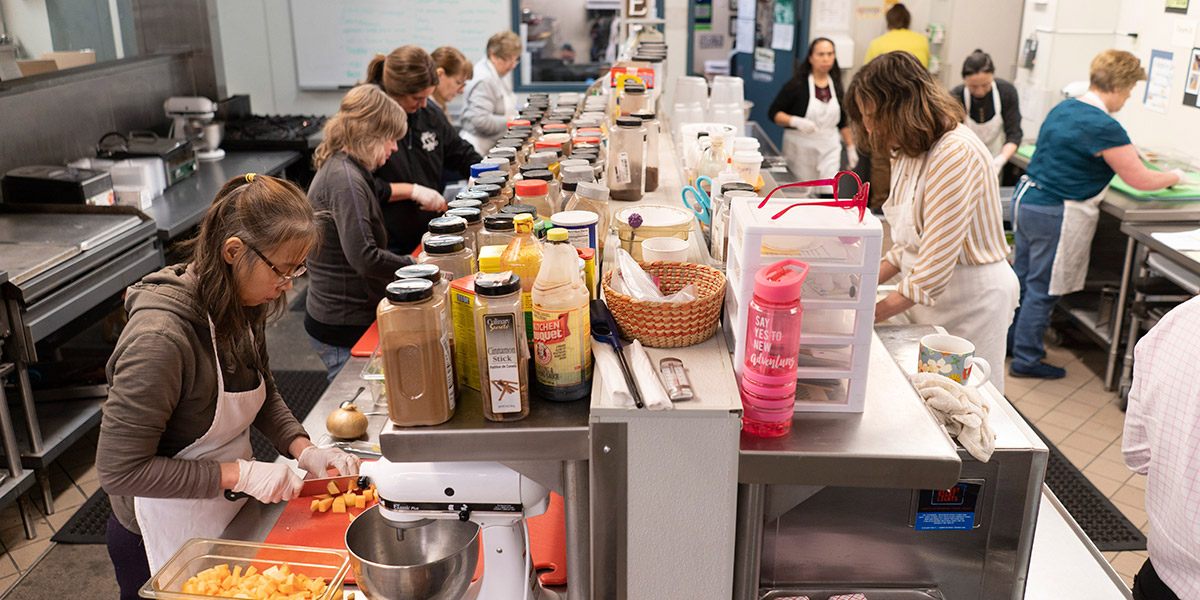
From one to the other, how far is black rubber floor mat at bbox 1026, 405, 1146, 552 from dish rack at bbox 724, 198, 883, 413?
2.43 metres

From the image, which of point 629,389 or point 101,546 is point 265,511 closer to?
point 629,389

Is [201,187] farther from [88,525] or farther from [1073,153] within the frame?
[1073,153]

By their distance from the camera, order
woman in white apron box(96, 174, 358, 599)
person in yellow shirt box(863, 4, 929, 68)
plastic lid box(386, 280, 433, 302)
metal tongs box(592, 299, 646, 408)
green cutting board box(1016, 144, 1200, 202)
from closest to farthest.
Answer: plastic lid box(386, 280, 433, 302), metal tongs box(592, 299, 646, 408), woman in white apron box(96, 174, 358, 599), green cutting board box(1016, 144, 1200, 202), person in yellow shirt box(863, 4, 929, 68)

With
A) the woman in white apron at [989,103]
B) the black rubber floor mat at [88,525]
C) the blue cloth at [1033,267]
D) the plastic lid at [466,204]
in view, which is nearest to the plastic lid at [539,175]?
the plastic lid at [466,204]

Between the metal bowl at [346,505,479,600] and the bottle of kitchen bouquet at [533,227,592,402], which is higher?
the bottle of kitchen bouquet at [533,227,592,402]

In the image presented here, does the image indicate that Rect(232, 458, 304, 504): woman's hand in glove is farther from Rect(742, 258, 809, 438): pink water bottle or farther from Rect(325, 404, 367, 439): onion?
Rect(742, 258, 809, 438): pink water bottle

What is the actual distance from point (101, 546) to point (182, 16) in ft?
13.7

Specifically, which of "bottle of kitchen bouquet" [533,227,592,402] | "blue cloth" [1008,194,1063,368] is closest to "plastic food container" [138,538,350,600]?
"bottle of kitchen bouquet" [533,227,592,402]

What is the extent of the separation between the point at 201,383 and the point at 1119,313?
448cm

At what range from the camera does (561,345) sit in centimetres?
139

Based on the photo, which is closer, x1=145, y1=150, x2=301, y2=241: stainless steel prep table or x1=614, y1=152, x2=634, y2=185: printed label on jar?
x1=614, y1=152, x2=634, y2=185: printed label on jar

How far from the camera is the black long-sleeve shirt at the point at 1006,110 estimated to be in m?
5.82

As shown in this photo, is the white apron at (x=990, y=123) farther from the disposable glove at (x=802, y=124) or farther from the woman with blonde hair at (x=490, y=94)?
the woman with blonde hair at (x=490, y=94)

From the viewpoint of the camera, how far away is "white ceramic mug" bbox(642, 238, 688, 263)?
1.80 meters
